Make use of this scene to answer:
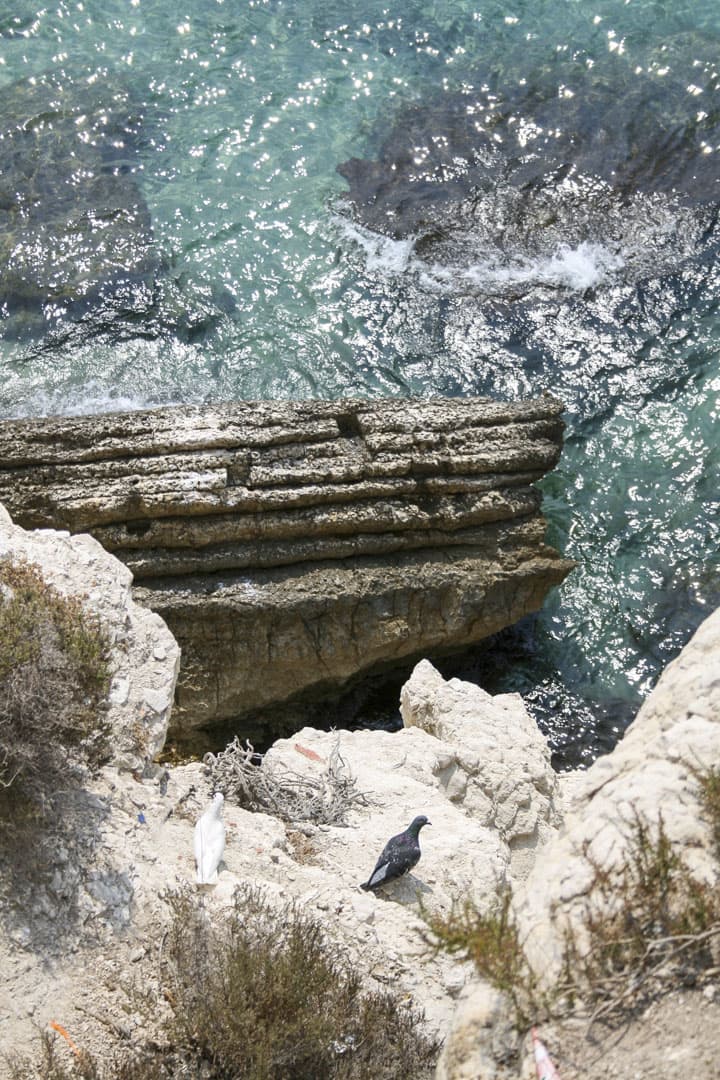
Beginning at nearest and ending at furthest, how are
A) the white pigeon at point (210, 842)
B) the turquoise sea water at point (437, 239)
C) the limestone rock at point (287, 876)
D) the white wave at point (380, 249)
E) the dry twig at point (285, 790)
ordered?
the limestone rock at point (287, 876) → the white pigeon at point (210, 842) → the dry twig at point (285, 790) → the turquoise sea water at point (437, 239) → the white wave at point (380, 249)

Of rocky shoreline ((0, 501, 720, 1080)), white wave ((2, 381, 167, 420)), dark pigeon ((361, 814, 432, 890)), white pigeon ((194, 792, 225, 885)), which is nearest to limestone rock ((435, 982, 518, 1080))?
rocky shoreline ((0, 501, 720, 1080))

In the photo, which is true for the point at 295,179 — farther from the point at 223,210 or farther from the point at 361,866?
the point at 361,866

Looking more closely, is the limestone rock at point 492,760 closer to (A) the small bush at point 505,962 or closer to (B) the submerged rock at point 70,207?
(A) the small bush at point 505,962

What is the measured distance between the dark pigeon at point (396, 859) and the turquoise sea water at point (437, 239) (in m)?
3.02

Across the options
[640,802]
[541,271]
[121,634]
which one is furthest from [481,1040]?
[541,271]

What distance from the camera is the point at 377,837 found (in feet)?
16.3

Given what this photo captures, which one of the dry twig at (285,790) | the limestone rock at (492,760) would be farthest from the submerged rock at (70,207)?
the dry twig at (285,790)

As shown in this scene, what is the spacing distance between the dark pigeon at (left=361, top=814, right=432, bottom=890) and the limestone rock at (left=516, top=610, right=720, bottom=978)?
161 cm

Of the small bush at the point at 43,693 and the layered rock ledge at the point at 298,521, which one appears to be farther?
the layered rock ledge at the point at 298,521

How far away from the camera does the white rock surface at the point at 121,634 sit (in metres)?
4.71

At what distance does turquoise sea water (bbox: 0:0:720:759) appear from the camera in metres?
8.52

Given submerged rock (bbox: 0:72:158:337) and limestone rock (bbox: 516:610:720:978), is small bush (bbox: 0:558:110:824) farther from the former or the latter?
submerged rock (bbox: 0:72:158:337)

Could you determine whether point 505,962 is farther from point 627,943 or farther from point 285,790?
point 285,790

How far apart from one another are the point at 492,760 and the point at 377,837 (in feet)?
3.41
